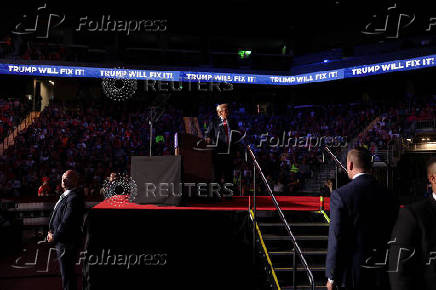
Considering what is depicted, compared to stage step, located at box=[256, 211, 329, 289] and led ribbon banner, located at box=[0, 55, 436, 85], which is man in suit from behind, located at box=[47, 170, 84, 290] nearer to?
stage step, located at box=[256, 211, 329, 289]

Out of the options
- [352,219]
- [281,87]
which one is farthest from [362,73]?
[352,219]

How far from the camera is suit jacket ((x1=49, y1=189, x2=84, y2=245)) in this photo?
197 inches

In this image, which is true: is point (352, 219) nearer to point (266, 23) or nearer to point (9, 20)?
point (9, 20)

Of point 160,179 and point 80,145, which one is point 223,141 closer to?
point 160,179

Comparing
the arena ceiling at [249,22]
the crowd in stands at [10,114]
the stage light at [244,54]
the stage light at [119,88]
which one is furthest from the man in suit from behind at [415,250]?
the stage light at [244,54]

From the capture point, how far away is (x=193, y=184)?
6.45 meters

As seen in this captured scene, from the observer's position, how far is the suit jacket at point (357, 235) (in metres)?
3.12

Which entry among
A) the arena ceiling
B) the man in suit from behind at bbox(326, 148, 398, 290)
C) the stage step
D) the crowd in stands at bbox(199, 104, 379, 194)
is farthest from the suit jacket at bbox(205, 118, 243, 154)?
the arena ceiling

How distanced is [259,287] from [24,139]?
1611cm

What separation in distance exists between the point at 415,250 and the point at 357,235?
112 cm

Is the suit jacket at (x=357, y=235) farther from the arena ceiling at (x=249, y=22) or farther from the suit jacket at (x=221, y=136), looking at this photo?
the arena ceiling at (x=249, y=22)

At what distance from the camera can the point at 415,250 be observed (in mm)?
2055

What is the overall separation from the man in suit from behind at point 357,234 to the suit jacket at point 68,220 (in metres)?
3.30

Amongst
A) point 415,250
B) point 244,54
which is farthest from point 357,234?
point 244,54
